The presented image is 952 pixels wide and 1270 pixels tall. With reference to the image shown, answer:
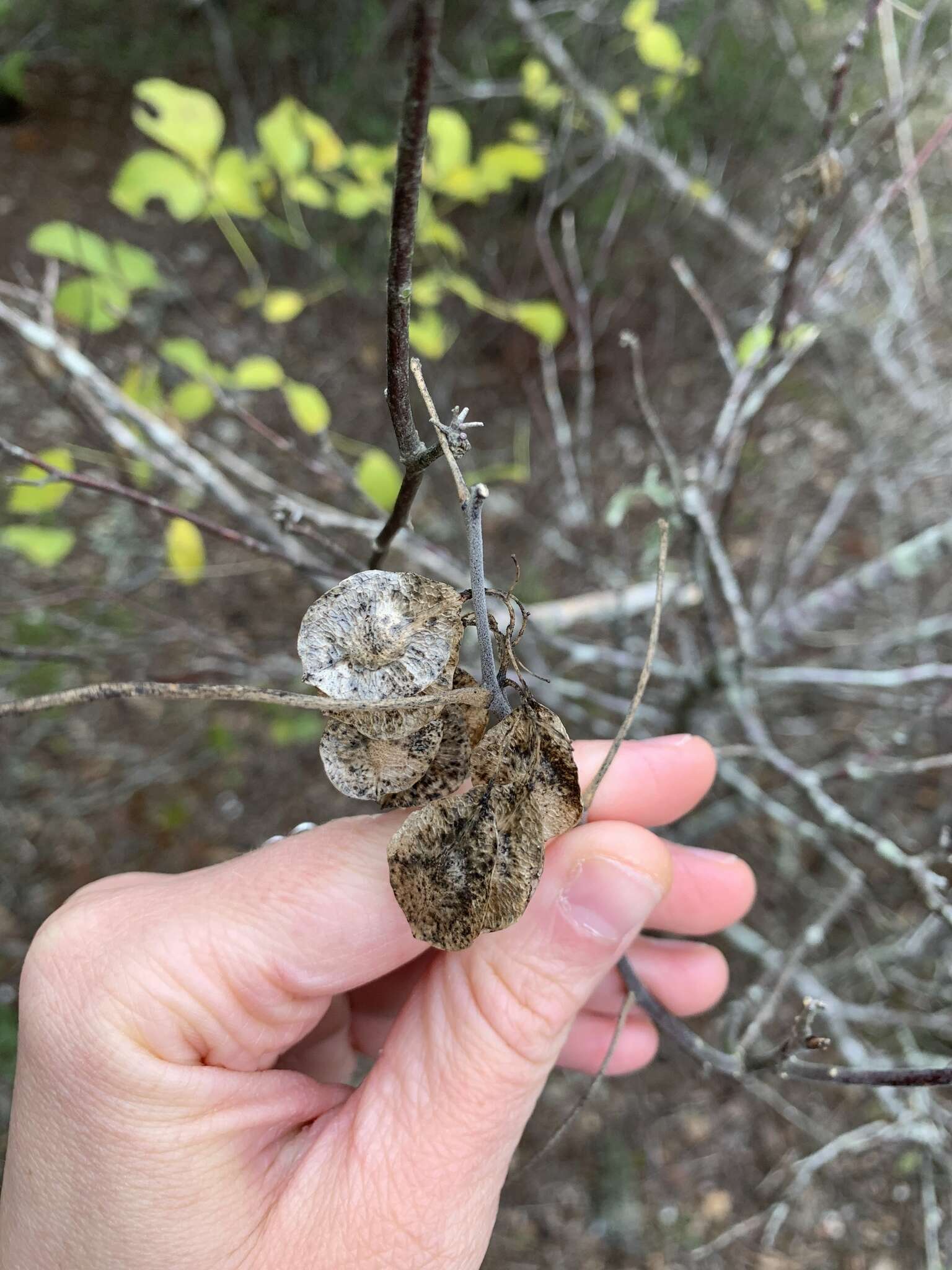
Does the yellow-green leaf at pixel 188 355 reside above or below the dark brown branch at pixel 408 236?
below

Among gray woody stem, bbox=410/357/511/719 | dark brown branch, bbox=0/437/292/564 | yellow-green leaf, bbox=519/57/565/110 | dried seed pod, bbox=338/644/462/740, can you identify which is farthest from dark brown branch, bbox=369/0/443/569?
yellow-green leaf, bbox=519/57/565/110

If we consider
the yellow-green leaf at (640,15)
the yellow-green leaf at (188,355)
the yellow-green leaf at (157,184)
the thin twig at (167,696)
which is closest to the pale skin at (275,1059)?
the thin twig at (167,696)

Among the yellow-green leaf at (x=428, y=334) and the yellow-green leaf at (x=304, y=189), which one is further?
the yellow-green leaf at (x=428, y=334)

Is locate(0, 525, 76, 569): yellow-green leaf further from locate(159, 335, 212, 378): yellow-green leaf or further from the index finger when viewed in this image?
the index finger

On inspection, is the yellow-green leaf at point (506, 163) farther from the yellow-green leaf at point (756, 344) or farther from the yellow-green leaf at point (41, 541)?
the yellow-green leaf at point (41, 541)

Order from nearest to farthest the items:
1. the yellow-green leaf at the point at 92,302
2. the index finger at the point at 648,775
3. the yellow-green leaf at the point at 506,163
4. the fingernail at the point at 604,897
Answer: the fingernail at the point at 604,897
the index finger at the point at 648,775
the yellow-green leaf at the point at 92,302
the yellow-green leaf at the point at 506,163

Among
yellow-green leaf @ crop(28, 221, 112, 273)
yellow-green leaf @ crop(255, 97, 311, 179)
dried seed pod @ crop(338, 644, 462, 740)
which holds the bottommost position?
Answer: dried seed pod @ crop(338, 644, 462, 740)
